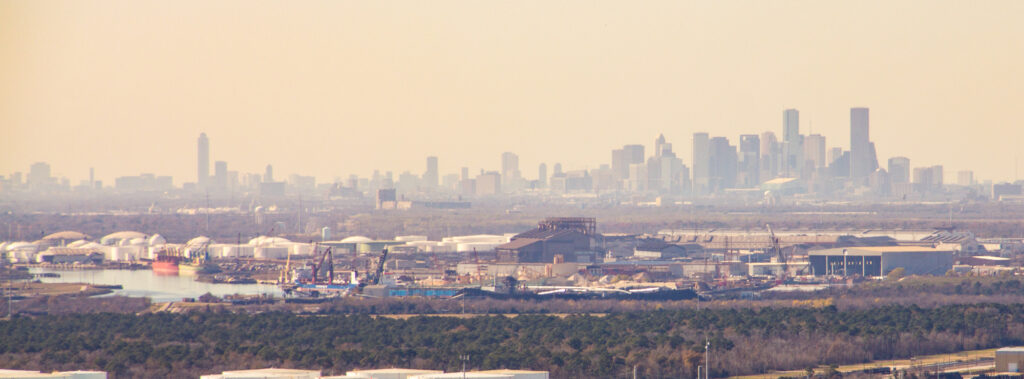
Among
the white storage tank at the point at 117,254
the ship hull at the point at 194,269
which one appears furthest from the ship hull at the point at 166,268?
the white storage tank at the point at 117,254

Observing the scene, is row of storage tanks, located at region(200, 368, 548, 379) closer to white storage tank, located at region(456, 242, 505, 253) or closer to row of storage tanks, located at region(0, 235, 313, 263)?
row of storage tanks, located at region(0, 235, 313, 263)

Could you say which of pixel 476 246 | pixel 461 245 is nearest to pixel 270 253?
pixel 461 245

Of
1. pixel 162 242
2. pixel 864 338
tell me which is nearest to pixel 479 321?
pixel 864 338

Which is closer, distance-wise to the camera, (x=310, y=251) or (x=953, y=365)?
(x=953, y=365)

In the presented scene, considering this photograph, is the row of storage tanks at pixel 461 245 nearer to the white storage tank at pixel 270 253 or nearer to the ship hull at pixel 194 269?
the white storage tank at pixel 270 253

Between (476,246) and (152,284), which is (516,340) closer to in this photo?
(152,284)

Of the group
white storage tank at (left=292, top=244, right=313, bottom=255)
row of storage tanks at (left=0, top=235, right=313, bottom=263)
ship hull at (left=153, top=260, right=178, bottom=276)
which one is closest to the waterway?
ship hull at (left=153, top=260, right=178, bottom=276)

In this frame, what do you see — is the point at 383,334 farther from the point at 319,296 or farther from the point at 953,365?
the point at 319,296
